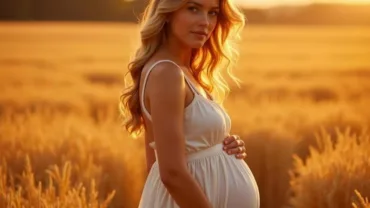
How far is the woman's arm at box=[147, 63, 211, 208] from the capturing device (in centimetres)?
257

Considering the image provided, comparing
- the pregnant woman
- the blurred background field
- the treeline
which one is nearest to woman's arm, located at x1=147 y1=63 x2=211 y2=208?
Answer: the pregnant woman

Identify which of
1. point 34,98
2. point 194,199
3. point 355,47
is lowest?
point 355,47

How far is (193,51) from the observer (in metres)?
3.03

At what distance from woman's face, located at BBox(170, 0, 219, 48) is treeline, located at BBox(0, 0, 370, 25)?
130ft

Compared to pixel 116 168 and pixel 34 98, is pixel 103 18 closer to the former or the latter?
pixel 34 98

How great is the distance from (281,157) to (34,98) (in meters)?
5.47

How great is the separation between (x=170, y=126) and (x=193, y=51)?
0.52 metres

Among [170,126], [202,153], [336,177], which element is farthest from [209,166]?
[336,177]

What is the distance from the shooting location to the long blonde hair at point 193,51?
278cm

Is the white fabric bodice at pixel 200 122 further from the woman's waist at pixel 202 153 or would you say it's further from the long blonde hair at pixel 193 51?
the long blonde hair at pixel 193 51

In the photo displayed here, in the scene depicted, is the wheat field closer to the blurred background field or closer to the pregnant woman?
the blurred background field

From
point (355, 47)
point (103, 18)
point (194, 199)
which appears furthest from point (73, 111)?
point (103, 18)

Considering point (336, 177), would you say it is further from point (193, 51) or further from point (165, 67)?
point (165, 67)

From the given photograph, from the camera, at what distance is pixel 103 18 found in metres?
54.3
